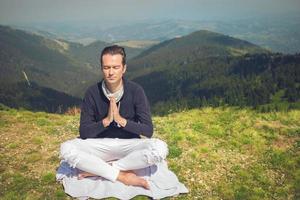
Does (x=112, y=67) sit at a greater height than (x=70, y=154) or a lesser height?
greater

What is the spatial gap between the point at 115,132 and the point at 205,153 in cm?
526

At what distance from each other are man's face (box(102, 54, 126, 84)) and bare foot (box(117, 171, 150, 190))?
3108 millimetres

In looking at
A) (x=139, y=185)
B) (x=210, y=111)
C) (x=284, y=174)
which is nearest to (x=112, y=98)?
(x=139, y=185)

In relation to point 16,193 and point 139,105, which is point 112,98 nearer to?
point 139,105

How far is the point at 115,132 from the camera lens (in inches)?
440

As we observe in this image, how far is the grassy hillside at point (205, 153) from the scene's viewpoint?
Result: 11570 mm

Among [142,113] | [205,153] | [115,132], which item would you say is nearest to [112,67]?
[142,113]

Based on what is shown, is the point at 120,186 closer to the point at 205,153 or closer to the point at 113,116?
the point at 113,116

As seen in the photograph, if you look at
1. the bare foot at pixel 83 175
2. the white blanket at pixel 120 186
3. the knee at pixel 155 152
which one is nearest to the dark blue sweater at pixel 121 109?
the knee at pixel 155 152

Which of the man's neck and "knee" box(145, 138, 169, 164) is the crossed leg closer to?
"knee" box(145, 138, 169, 164)

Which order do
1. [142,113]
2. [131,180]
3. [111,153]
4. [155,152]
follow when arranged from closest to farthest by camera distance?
[155,152]
[131,180]
[142,113]
[111,153]

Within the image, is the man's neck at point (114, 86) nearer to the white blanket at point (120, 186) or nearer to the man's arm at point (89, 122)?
the man's arm at point (89, 122)

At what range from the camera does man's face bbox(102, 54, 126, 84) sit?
10.1 metres

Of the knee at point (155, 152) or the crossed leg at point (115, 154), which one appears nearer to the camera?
the knee at point (155, 152)
